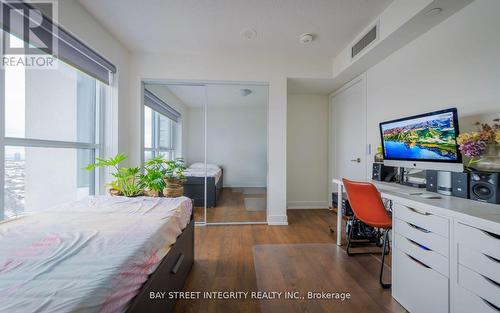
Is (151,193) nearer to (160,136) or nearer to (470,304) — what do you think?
(160,136)

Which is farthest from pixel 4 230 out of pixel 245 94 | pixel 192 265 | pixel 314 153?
pixel 314 153

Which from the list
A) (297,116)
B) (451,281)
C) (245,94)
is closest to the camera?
(451,281)

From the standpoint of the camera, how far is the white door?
2887mm

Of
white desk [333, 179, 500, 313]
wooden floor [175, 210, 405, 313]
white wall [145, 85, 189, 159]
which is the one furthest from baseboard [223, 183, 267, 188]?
white desk [333, 179, 500, 313]

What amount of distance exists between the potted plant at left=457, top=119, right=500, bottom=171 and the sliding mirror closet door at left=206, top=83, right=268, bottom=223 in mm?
2193

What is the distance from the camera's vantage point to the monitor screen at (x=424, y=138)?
149cm

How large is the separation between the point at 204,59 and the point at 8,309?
3.03 metres

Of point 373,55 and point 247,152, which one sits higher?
point 373,55

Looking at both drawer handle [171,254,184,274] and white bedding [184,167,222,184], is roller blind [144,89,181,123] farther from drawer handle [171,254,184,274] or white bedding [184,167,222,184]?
drawer handle [171,254,184,274]

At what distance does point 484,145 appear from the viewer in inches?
52.2

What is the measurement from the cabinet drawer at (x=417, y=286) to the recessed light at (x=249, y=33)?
2.64 metres

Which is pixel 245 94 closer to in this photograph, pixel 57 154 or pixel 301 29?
pixel 301 29

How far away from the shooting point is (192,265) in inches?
74.8

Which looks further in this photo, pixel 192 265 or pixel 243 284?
pixel 192 265
